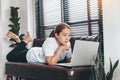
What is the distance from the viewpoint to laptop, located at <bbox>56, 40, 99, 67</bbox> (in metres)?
2.54

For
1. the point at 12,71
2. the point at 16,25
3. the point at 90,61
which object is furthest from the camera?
the point at 16,25

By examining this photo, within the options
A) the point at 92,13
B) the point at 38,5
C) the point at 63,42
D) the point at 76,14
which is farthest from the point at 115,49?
the point at 38,5

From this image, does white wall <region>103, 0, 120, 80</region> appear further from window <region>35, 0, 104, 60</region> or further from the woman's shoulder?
the woman's shoulder

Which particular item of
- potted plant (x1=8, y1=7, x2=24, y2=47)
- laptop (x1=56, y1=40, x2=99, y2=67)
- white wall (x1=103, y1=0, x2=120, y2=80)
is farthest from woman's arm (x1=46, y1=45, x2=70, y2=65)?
potted plant (x1=8, y1=7, x2=24, y2=47)

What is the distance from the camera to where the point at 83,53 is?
2627 mm

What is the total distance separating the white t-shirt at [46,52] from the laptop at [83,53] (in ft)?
1.22

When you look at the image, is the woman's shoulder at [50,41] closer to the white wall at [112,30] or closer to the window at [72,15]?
the white wall at [112,30]

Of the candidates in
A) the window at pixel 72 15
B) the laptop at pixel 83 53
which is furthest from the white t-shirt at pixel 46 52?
the window at pixel 72 15

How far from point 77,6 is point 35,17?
114cm

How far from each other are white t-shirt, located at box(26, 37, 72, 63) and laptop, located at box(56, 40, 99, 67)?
1.22ft

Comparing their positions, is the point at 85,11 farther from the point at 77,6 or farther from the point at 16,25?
the point at 16,25

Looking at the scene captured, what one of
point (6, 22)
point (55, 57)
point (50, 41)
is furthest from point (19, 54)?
point (6, 22)

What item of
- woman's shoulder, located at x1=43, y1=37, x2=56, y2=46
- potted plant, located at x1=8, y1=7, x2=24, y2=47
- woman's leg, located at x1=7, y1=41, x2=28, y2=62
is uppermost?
potted plant, located at x1=8, y1=7, x2=24, y2=47

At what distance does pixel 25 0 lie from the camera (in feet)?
15.8
